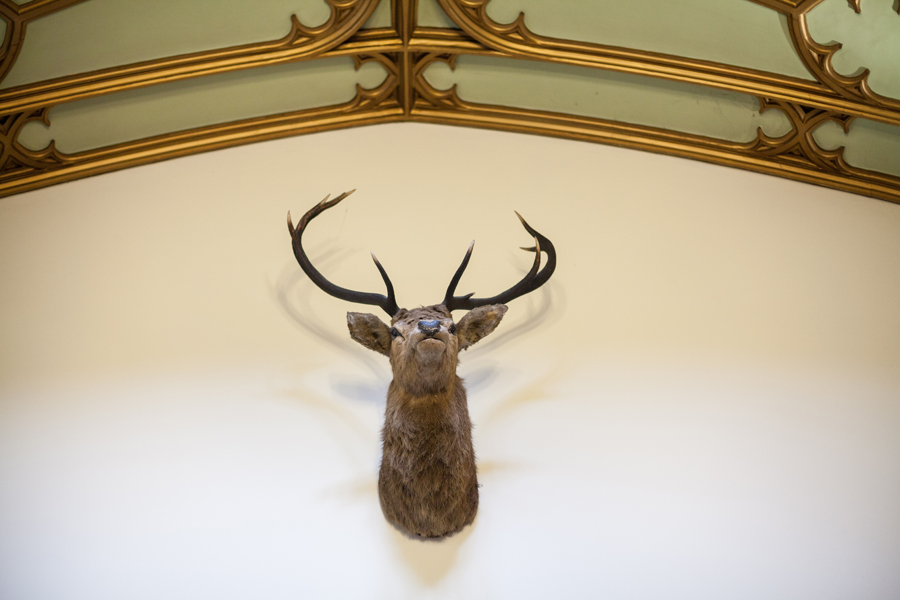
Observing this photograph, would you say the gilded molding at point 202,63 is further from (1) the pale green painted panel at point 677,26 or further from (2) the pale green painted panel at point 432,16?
(1) the pale green painted panel at point 677,26

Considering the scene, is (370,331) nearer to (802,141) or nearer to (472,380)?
(472,380)

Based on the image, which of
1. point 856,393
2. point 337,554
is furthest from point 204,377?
point 856,393

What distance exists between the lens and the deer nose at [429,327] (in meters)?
2.47

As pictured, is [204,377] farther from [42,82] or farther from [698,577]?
[698,577]

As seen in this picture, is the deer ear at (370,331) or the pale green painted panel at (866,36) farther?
the pale green painted panel at (866,36)

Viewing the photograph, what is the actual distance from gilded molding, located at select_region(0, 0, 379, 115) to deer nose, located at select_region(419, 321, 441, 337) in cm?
199

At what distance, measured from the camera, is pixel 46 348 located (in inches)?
123

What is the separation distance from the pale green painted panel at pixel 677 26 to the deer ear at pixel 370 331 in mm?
1942

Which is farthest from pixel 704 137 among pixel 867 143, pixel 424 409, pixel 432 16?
pixel 424 409

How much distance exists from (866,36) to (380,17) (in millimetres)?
2384

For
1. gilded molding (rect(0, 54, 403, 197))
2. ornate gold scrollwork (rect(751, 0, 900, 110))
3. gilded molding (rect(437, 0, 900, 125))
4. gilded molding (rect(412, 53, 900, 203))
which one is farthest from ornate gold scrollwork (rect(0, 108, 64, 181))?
ornate gold scrollwork (rect(751, 0, 900, 110))

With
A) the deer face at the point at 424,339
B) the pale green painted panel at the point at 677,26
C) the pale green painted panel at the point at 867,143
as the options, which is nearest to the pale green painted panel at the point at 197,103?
the pale green painted panel at the point at 677,26

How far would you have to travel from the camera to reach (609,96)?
3.93 meters

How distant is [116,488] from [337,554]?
0.91 meters
